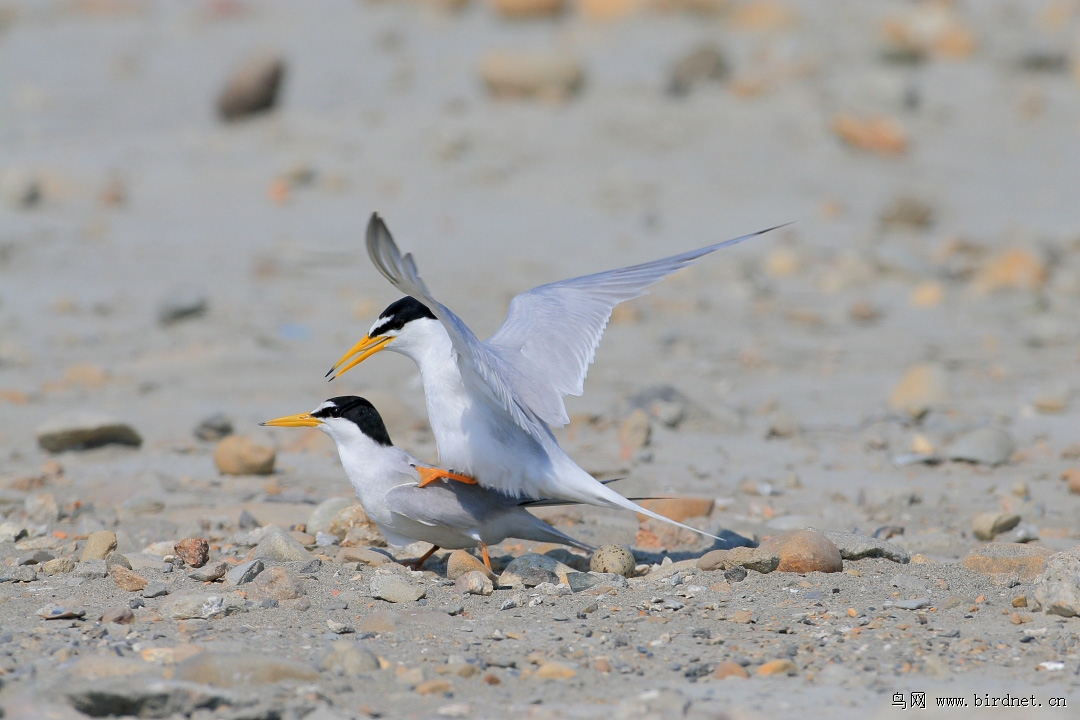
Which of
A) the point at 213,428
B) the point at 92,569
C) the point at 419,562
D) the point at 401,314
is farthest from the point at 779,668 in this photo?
the point at 213,428

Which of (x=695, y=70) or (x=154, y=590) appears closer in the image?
(x=154, y=590)

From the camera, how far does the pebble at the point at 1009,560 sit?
164 inches

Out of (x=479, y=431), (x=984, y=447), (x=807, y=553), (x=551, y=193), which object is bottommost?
(x=984, y=447)

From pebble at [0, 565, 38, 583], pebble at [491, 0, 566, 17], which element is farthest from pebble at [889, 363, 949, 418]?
pebble at [491, 0, 566, 17]

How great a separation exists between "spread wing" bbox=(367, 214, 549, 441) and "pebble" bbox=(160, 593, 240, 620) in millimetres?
1020

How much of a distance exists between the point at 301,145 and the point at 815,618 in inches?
364

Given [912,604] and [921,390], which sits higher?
[912,604]

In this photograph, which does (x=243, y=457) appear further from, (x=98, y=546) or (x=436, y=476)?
(x=436, y=476)

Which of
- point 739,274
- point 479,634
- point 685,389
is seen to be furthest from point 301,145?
point 479,634

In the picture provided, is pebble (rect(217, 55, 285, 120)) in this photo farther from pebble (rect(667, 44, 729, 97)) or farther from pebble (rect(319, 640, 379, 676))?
pebble (rect(319, 640, 379, 676))

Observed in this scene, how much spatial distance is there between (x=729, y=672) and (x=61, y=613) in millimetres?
1900

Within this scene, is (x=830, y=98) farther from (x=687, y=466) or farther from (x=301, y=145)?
(x=687, y=466)

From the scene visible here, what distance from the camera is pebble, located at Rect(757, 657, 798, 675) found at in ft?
10.7

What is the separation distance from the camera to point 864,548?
4305 mm
